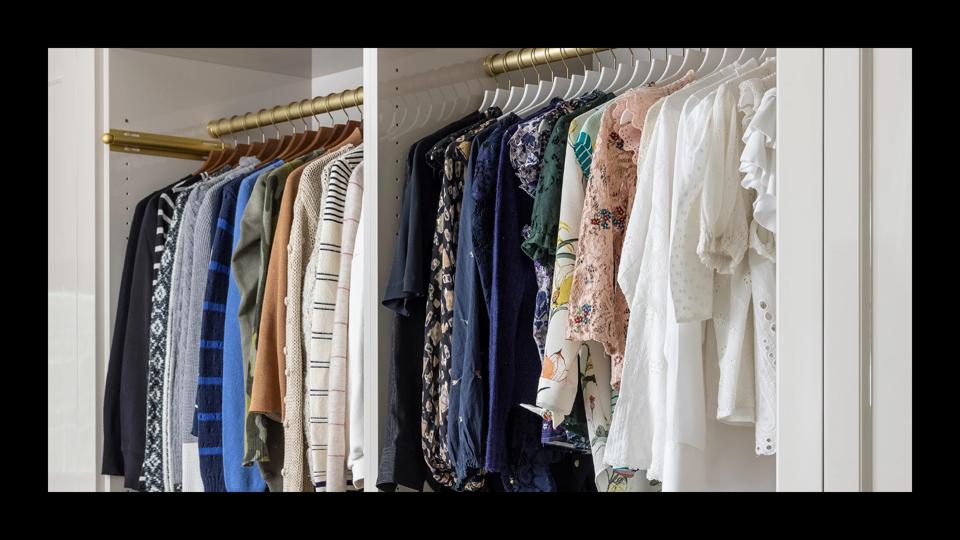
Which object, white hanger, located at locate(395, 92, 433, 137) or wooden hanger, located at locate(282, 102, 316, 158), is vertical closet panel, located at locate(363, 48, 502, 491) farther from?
wooden hanger, located at locate(282, 102, 316, 158)

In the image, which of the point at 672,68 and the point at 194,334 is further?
the point at 194,334

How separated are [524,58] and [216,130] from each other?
92 cm

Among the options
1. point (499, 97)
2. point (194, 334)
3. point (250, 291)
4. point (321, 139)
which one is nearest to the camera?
point (499, 97)

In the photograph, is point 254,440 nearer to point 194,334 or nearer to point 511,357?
point 194,334

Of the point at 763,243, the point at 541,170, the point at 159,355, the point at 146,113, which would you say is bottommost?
the point at 159,355

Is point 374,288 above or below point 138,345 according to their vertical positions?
above

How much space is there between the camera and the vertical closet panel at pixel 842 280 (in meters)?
0.73

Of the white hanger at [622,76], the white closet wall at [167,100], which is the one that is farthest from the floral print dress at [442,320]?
the white closet wall at [167,100]

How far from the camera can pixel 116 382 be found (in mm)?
2178

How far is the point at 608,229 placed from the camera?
138 centimetres

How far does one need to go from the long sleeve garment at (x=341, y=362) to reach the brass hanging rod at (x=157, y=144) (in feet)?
2.12

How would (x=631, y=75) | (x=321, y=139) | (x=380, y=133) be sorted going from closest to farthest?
(x=631, y=75), (x=380, y=133), (x=321, y=139)

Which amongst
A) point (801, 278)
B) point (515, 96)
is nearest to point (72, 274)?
point (515, 96)
